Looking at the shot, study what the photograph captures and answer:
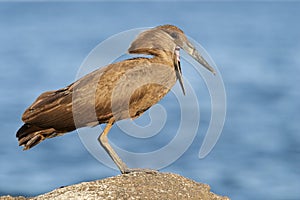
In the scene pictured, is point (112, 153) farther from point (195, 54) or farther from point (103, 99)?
point (195, 54)

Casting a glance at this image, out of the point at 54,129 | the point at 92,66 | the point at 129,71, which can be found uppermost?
the point at 92,66

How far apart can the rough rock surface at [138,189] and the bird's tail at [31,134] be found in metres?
1.34

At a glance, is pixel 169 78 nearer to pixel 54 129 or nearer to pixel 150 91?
pixel 150 91

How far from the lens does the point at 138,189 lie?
37.0ft

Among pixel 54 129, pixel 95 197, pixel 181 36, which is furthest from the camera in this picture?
pixel 181 36

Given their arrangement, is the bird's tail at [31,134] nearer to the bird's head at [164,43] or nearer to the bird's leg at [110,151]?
the bird's leg at [110,151]

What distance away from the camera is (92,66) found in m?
15.1

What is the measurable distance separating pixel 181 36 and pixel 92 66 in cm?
199

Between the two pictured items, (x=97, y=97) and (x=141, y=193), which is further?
(x=97, y=97)

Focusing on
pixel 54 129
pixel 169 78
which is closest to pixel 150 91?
→ pixel 169 78

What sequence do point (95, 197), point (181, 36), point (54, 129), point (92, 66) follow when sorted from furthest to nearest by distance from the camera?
point (92, 66), point (181, 36), point (54, 129), point (95, 197)

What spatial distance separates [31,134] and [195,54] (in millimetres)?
2937

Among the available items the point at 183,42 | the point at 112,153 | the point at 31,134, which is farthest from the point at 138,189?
the point at 183,42

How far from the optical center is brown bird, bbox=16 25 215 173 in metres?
12.9
